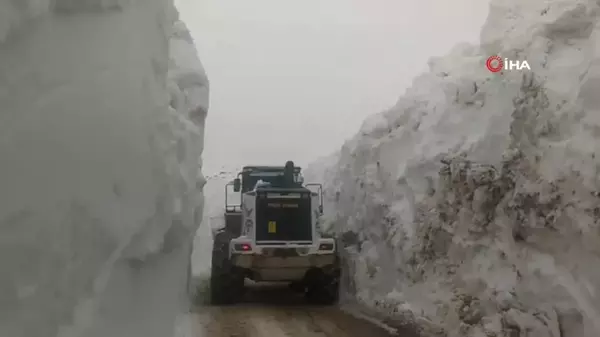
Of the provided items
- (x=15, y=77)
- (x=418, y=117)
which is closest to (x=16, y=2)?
(x=15, y=77)

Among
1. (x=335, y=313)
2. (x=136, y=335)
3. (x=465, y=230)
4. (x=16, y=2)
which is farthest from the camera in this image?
(x=335, y=313)

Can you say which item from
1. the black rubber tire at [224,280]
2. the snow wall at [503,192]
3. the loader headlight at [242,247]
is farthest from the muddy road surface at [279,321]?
the loader headlight at [242,247]

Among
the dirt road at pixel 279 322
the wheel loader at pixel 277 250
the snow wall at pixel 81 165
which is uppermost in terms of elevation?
the snow wall at pixel 81 165

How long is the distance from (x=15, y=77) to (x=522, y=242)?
5335 mm

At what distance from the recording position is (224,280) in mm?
9703

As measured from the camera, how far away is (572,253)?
5.21 meters

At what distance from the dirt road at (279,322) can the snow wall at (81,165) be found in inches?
148

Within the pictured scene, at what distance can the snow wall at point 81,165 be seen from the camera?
1926mm

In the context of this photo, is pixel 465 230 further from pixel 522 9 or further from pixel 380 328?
pixel 522 9

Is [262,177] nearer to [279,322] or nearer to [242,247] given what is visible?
[242,247]

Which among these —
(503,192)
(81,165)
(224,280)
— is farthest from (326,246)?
(81,165)

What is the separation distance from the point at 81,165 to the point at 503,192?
205 inches

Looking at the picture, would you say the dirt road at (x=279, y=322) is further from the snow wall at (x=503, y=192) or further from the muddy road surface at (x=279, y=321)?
the snow wall at (x=503, y=192)

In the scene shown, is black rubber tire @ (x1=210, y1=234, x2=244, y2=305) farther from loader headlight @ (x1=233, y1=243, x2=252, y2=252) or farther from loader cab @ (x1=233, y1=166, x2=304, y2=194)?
loader cab @ (x1=233, y1=166, x2=304, y2=194)
